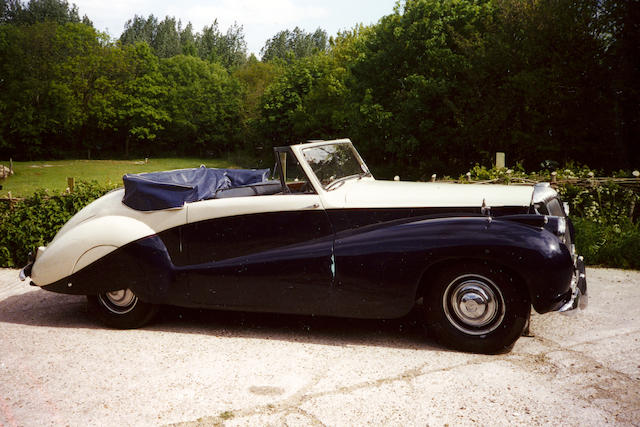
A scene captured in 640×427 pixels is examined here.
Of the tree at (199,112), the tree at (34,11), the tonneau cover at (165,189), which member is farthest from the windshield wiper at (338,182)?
the tree at (34,11)

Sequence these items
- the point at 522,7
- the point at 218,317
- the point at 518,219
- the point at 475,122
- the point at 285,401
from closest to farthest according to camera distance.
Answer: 1. the point at 285,401
2. the point at 518,219
3. the point at 218,317
4. the point at 522,7
5. the point at 475,122

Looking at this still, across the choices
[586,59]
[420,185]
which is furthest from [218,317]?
[586,59]

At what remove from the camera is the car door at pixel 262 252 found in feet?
14.8

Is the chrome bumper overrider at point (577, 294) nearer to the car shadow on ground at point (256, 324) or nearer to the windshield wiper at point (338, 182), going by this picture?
the car shadow on ground at point (256, 324)

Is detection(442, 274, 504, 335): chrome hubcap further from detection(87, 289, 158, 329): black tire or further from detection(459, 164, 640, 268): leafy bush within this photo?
detection(459, 164, 640, 268): leafy bush

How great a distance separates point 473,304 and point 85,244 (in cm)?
350

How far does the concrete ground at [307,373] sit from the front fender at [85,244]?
59 centimetres

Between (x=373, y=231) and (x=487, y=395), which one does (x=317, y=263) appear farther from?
(x=487, y=395)

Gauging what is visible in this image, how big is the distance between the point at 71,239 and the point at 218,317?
1.59 m

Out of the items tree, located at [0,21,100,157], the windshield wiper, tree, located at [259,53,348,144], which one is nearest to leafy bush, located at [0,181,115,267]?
the windshield wiper

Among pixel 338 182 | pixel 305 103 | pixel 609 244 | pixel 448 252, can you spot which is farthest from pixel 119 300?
pixel 305 103

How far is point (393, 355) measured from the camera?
14.1ft

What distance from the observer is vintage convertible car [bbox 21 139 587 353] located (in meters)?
4.12

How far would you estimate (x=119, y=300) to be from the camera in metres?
5.09
